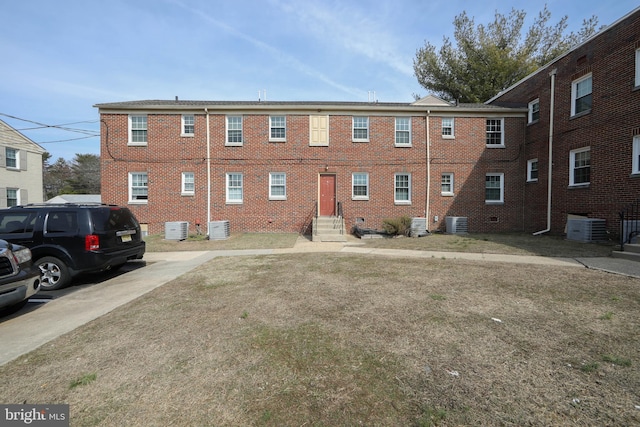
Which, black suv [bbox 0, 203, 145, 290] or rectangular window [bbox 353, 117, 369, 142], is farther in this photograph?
rectangular window [bbox 353, 117, 369, 142]

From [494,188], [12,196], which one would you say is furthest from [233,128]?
[12,196]

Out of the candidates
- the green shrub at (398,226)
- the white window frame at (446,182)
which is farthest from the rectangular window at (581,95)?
the green shrub at (398,226)

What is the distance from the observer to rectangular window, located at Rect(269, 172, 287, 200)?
15.1m

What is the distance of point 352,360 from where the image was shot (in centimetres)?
293

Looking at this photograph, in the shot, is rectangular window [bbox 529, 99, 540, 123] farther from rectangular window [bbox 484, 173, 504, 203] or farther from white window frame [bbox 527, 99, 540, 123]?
rectangular window [bbox 484, 173, 504, 203]

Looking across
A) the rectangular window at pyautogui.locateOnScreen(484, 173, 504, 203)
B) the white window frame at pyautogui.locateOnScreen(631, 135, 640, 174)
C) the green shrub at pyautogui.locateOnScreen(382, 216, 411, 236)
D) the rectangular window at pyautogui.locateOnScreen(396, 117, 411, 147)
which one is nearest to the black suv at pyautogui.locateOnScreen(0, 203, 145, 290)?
the green shrub at pyautogui.locateOnScreen(382, 216, 411, 236)

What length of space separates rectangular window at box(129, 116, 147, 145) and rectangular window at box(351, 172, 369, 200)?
1083 cm

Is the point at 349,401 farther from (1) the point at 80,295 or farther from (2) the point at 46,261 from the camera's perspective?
(2) the point at 46,261

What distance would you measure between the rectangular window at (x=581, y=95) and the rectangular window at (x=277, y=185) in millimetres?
13145

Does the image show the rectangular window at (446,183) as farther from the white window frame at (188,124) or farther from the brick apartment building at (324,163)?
the white window frame at (188,124)

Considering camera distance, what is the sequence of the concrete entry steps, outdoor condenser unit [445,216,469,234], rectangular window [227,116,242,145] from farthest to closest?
rectangular window [227,116,242,145] < outdoor condenser unit [445,216,469,234] < the concrete entry steps

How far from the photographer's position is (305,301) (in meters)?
4.79

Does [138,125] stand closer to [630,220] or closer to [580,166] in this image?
[580,166]

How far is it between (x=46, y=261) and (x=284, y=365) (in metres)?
6.25
